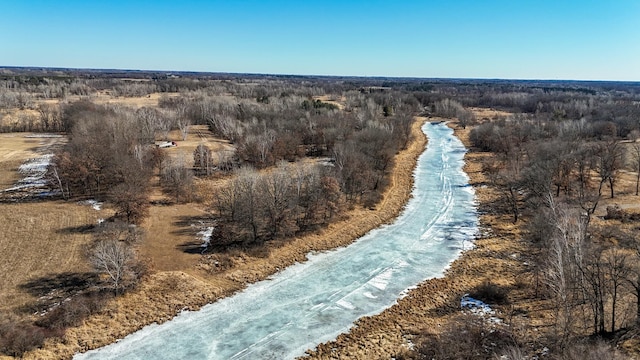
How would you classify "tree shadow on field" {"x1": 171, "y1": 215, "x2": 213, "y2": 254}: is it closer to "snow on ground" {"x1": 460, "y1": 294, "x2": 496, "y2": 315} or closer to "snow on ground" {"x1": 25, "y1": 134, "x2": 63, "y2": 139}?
"snow on ground" {"x1": 460, "y1": 294, "x2": 496, "y2": 315}

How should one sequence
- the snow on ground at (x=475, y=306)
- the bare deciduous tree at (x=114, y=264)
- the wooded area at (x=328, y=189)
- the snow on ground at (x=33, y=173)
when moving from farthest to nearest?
1. the snow on ground at (x=33, y=173)
2. the bare deciduous tree at (x=114, y=264)
3. the snow on ground at (x=475, y=306)
4. the wooded area at (x=328, y=189)

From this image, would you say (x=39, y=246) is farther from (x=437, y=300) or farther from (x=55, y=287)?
(x=437, y=300)

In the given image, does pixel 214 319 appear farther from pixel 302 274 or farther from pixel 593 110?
pixel 593 110

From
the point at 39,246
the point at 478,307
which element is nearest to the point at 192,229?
the point at 39,246

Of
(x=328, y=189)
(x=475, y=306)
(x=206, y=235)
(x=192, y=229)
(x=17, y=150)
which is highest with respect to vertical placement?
(x=328, y=189)

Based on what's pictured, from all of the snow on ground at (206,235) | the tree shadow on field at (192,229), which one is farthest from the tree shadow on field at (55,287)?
the snow on ground at (206,235)

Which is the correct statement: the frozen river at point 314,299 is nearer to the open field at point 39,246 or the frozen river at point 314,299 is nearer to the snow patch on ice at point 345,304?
the snow patch on ice at point 345,304
